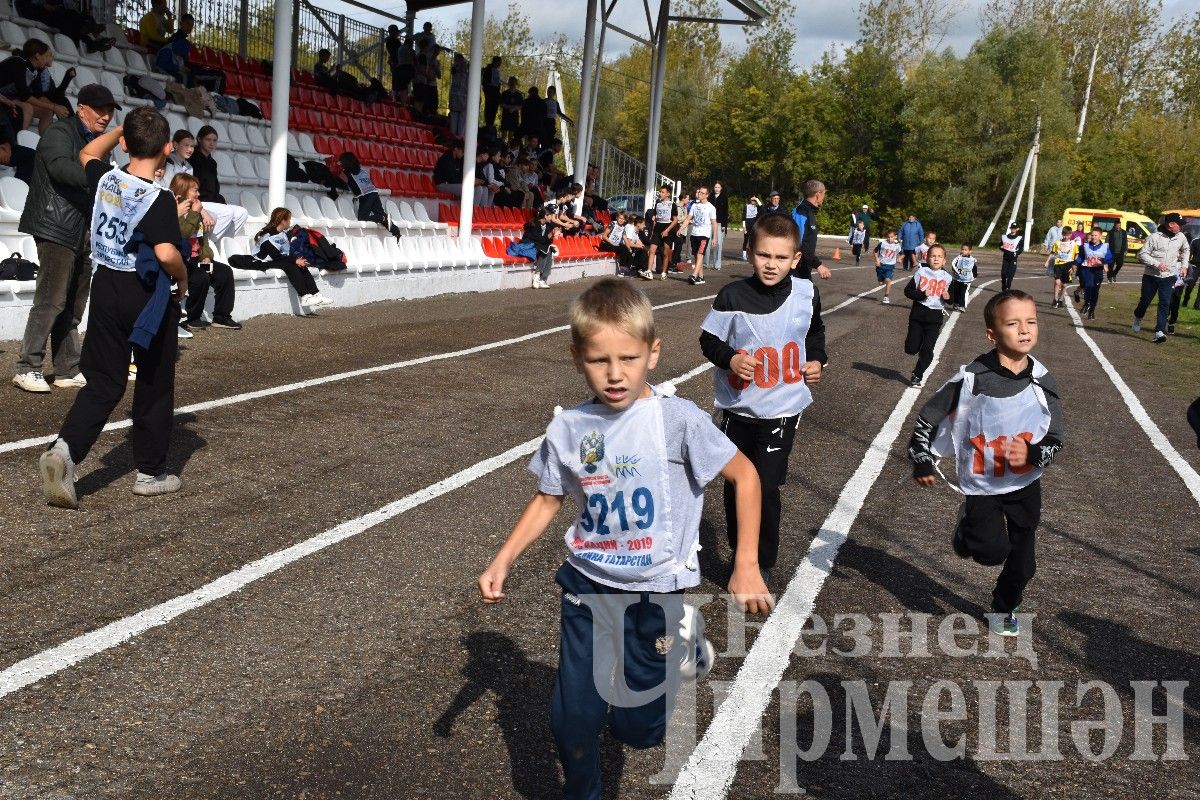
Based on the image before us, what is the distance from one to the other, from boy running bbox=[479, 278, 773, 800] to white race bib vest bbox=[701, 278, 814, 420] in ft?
7.36

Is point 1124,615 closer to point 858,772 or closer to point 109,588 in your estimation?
point 858,772

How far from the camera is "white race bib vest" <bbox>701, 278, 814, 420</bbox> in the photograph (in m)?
5.59

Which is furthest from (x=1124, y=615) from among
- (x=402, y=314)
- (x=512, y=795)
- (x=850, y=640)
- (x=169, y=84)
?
(x=169, y=84)

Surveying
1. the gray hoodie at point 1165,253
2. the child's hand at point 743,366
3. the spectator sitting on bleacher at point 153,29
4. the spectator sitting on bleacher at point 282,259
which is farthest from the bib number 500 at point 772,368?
the spectator sitting on bleacher at point 153,29

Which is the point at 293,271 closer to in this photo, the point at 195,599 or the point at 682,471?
the point at 195,599

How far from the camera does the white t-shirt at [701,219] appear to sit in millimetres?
26203

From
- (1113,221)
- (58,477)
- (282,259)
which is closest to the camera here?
(58,477)

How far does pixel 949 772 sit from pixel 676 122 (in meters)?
81.0

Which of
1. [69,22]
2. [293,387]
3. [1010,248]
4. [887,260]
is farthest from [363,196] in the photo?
[1010,248]

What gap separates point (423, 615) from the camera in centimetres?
498

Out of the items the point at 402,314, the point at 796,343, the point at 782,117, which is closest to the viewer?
the point at 796,343

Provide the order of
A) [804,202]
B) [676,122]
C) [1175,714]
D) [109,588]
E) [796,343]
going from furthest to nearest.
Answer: [676,122], [804,202], [796,343], [109,588], [1175,714]

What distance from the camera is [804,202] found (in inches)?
504

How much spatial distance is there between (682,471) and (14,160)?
11.8 meters
